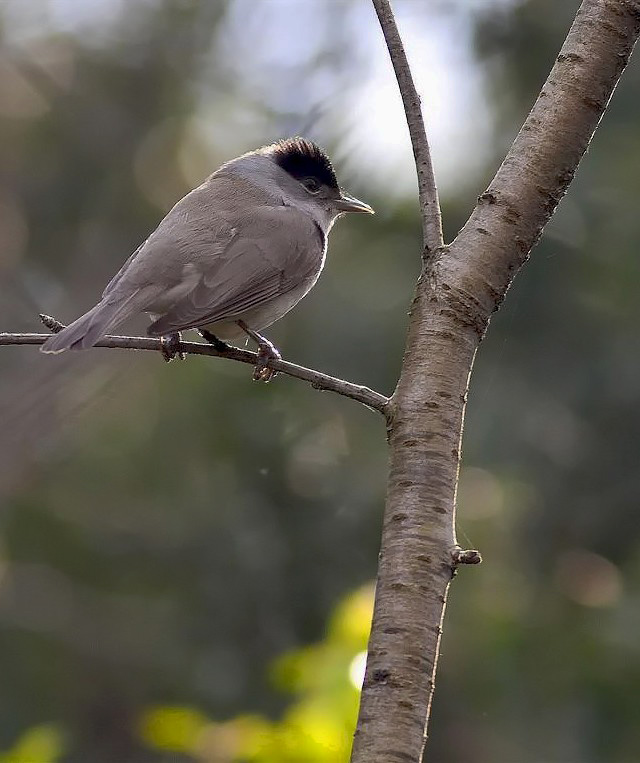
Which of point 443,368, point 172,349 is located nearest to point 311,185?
point 172,349

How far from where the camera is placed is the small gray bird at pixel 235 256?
3559 millimetres

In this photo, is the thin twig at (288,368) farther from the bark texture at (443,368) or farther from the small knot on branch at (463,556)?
the small knot on branch at (463,556)

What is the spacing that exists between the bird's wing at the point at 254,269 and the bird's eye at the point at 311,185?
0.28 meters

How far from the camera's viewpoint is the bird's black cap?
191 inches

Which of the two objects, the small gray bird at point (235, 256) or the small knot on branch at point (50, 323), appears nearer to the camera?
the small knot on branch at point (50, 323)

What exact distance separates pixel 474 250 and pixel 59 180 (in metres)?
8.34

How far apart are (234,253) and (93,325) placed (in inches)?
39.7

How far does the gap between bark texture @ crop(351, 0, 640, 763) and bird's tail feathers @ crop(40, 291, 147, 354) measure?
1022 mm

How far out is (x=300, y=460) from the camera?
7.96 m

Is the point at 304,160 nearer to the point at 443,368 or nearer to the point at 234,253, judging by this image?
the point at 234,253

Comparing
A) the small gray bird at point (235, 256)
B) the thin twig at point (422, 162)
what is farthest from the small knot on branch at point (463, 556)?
the small gray bird at point (235, 256)

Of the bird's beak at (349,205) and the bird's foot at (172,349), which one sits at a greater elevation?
the bird's beak at (349,205)

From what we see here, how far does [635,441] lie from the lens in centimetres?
778

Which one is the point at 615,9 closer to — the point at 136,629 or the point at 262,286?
the point at 262,286
